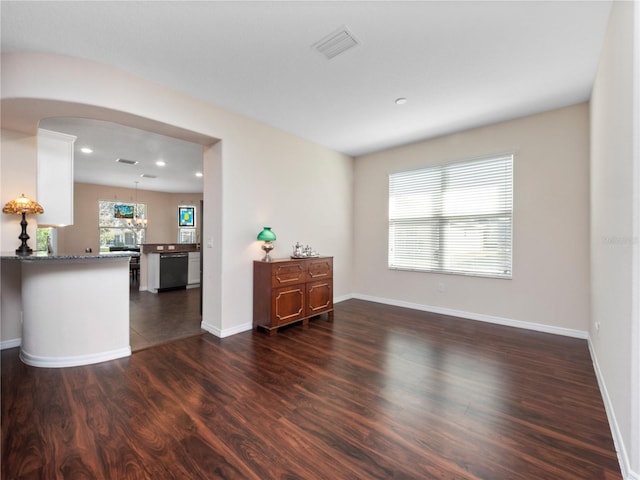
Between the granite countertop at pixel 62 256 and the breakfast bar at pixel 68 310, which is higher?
the granite countertop at pixel 62 256

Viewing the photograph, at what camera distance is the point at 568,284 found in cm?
348

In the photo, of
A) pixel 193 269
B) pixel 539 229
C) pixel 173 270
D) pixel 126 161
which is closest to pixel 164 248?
pixel 173 270

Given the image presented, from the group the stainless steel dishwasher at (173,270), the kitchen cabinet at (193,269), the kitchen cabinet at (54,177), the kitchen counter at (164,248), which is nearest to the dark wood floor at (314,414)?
the kitchen cabinet at (54,177)

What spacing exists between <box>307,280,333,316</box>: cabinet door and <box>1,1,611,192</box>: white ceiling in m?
2.43

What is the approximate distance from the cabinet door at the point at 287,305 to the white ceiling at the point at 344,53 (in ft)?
7.72

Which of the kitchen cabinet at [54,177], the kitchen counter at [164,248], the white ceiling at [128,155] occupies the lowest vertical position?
the kitchen counter at [164,248]

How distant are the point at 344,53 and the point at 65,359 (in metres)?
3.81

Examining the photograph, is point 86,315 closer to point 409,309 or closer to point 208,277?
point 208,277

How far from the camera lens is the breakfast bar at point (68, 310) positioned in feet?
8.58

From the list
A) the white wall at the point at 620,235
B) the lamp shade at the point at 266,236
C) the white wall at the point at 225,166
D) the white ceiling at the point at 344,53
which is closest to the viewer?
the white wall at the point at 620,235

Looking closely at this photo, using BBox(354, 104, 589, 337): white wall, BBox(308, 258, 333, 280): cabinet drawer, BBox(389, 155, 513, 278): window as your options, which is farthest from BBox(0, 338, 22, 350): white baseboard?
BBox(354, 104, 589, 337): white wall

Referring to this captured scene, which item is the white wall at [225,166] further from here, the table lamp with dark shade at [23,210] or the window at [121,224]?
the window at [121,224]

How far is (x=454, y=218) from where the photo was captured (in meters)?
4.39

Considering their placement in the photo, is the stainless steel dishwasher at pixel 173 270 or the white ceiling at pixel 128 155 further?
the stainless steel dishwasher at pixel 173 270
